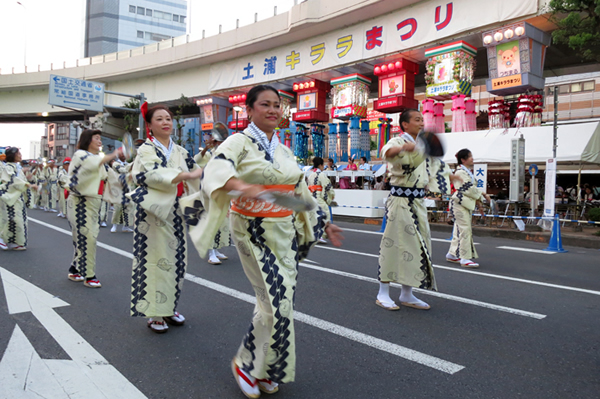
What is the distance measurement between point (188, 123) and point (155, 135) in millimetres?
29004

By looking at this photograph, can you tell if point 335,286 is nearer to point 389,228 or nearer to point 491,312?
point 389,228

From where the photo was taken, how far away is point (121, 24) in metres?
62.6

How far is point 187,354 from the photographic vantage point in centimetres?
309

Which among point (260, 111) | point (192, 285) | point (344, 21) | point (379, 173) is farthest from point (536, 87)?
point (260, 111)

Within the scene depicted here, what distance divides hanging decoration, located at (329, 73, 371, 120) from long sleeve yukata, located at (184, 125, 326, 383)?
17.2m

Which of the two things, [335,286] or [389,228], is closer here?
[389,228]

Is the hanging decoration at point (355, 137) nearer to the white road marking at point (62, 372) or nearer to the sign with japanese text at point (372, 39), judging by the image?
the sign with japanese text at point (372, 39)

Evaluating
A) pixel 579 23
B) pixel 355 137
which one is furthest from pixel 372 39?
pixel 579 23

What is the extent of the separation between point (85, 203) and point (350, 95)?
15.5 metres

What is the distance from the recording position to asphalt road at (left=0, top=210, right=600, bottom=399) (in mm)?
2609

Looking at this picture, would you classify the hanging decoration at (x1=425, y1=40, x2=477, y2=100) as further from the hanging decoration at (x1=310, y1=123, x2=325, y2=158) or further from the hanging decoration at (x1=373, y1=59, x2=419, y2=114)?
the hanging decoration at (x1=310, y1=123, x2=325, y2=158)

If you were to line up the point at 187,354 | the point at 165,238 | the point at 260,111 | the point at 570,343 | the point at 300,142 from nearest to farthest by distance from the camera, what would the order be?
1. the point at 260,111
2. the point at 187,354
3. the point at 570,343
4. the point at 165,238
5. the point at 300,142

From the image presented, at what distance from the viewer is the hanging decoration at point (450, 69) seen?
15.1m

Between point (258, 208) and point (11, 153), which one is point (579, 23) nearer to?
point (258, 208)
